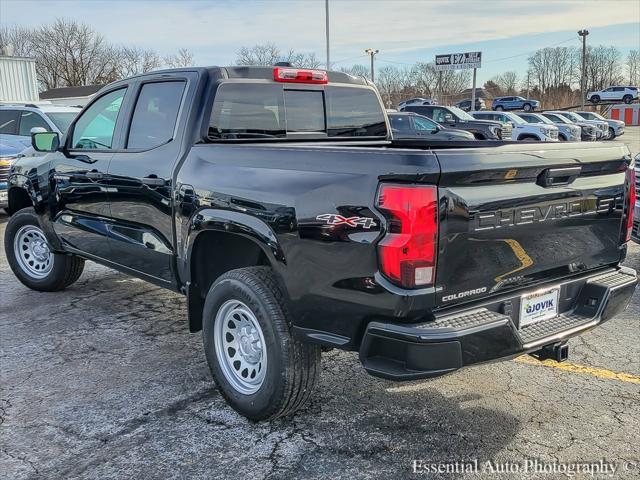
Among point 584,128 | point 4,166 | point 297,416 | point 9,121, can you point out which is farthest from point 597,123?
point 297,416

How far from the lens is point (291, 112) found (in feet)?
14.1

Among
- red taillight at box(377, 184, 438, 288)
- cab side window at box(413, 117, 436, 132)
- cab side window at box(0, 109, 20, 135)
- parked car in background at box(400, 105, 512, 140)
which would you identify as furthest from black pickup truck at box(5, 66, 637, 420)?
parked car in background at box(400, 105, 512, 140)

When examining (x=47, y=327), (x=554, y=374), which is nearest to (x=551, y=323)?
(x=554, y=374)

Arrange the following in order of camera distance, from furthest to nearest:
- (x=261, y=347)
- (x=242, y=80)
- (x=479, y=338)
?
(x=242, y=80) < (x=261, y=347) < (x=479, y=338)

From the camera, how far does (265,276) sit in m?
3.23

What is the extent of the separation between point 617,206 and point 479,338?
137cm

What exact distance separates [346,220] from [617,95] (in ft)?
201

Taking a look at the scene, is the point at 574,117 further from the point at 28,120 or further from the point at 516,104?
the point at 28,120

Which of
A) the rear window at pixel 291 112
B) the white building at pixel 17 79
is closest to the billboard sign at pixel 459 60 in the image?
the white building at pixel 17 79

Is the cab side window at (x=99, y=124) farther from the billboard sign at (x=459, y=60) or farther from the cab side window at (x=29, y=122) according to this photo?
the billboard sign at (x=459, y=60)

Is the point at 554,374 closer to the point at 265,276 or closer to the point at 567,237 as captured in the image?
the point at 567,237

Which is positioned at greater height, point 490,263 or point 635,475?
point 490,263

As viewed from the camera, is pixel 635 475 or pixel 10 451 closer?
pixel 635 475

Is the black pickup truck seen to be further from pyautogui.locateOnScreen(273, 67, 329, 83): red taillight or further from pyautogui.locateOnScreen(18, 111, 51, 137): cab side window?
pyautogui.locateOnScreen(18, 111, 51, 137): cab side window
